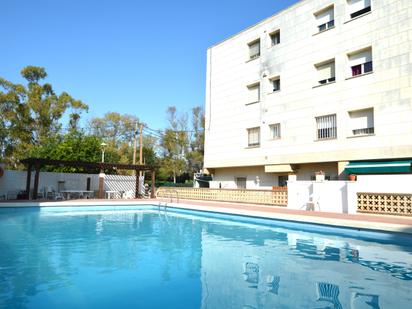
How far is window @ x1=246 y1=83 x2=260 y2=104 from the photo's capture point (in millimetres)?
24598

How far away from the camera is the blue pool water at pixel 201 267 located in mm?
5504

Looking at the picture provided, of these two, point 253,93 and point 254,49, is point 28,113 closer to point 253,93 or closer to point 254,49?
point 253,93

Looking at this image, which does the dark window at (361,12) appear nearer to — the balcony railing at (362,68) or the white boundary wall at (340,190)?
the balcony railing at (362,68)

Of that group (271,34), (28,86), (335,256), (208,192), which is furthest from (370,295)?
(28,86)

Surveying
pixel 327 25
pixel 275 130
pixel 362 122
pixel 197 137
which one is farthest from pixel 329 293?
pixel 197 137

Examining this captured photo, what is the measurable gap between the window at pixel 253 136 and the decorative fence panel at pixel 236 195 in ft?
15.1

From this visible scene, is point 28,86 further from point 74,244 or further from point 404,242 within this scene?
point 404,242

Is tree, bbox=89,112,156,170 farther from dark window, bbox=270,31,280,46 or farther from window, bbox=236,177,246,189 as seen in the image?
dark window, bbox=270,31,280,46

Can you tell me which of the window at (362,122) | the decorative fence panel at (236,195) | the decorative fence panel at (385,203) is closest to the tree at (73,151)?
the decorative fence panel at (236,195)

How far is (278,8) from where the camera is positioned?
24.3 m

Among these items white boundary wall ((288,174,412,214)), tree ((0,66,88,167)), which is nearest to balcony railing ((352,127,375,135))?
white boundary wall ((288,174,412,214))

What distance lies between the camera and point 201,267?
24.9 feet

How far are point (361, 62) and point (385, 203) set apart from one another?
9107 mm

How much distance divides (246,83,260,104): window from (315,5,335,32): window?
5905mm
